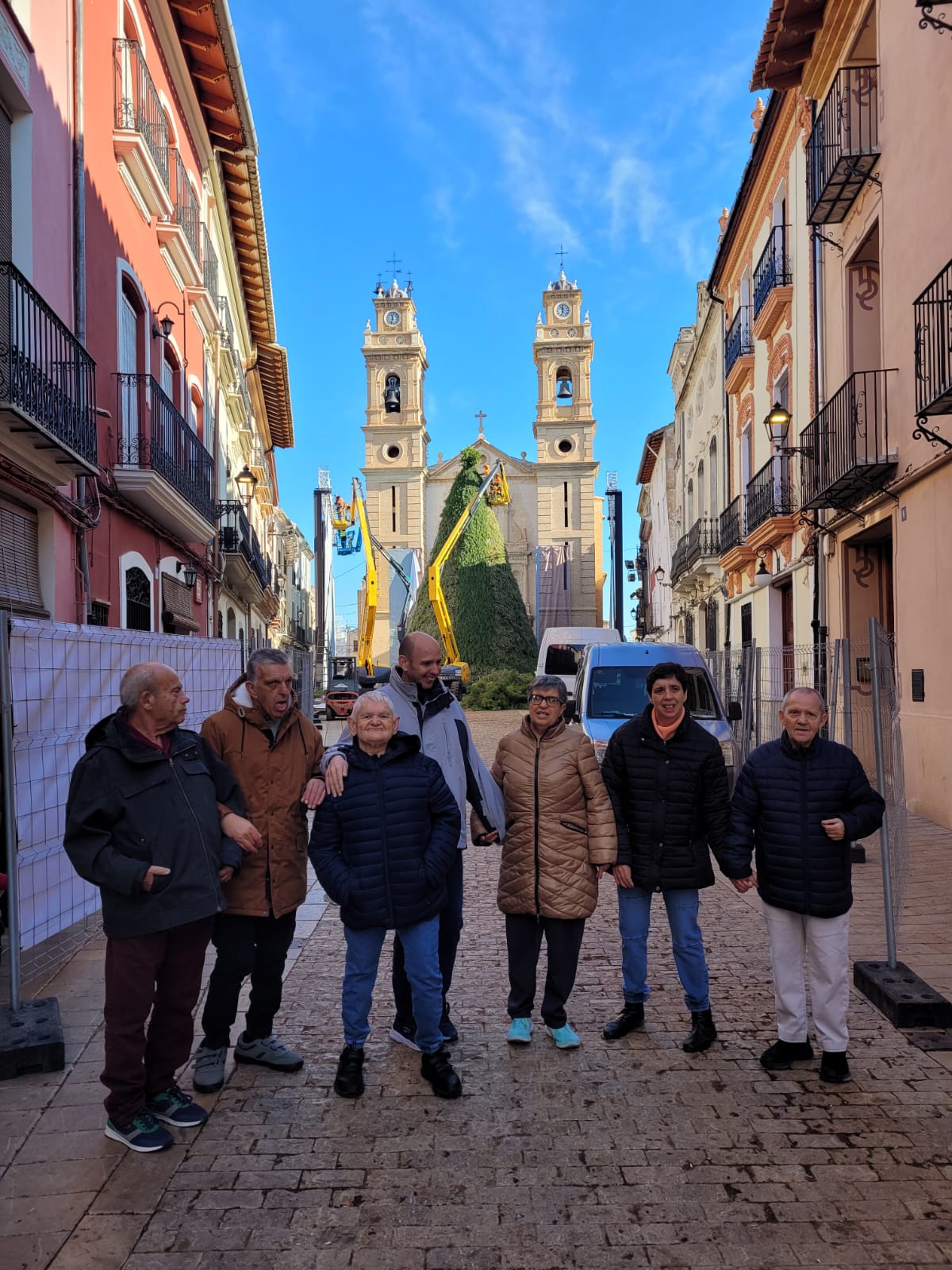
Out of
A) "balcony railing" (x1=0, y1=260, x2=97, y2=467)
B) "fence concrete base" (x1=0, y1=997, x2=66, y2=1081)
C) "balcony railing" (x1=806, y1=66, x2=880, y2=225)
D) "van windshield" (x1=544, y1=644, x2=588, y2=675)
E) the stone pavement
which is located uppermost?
"balcony railing" (x1=806, y1=66, x2=880, y2=225)

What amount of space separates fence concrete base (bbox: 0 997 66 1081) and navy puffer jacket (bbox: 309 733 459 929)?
1.43 meters

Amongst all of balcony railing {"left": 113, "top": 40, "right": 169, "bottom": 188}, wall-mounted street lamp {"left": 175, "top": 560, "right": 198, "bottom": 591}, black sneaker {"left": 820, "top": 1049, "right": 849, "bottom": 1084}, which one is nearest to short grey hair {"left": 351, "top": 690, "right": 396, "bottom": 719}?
black sneaker {"left": 820, "top": 1049, "right": 849, "bottom": 1084}

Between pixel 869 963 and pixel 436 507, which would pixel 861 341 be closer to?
pixel 869 963

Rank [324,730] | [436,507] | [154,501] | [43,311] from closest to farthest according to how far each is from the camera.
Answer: [43,311] → [154,501] → [324,730] → [436,507]

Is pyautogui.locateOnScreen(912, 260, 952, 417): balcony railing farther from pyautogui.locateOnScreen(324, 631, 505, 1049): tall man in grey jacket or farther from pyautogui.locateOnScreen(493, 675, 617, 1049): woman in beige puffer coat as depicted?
pyautogui.locateOnScreen(324, 631, 505, 1049): tall man in grey jacket

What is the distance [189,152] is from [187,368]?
3370 millimetres

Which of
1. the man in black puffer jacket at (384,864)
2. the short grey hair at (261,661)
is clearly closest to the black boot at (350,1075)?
the man in black puffer jacket at (384,864)

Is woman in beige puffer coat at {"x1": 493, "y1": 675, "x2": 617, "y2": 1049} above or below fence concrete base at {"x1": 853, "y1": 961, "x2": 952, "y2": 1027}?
above

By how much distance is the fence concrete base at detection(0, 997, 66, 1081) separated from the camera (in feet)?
13.1

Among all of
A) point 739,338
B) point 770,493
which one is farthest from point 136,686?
point 739,338

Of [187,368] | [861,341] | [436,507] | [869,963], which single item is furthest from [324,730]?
[436,507]

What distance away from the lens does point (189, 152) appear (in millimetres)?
14945

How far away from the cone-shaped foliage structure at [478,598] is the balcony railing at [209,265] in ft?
75.3

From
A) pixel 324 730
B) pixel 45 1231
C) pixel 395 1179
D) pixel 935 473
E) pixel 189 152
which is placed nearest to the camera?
pixel 45 1231
